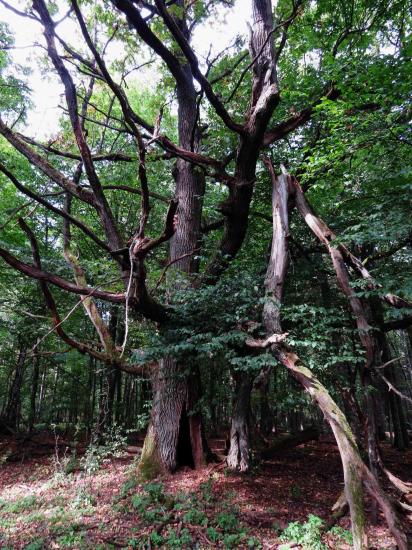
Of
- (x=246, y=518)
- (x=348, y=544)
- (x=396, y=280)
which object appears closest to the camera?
(x=348, y=544)

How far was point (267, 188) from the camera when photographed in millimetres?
8180

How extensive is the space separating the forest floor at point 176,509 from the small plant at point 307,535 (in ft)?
0.04

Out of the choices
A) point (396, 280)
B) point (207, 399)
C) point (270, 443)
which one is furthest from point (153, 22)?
point (270, 443)

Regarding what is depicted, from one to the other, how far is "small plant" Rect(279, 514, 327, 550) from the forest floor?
0.01 meters

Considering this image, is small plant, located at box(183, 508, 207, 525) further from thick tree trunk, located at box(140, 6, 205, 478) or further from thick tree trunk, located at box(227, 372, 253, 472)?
thick tree trunk, located at box(227, 372, 253, 472)

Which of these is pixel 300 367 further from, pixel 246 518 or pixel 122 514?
pixel 122 514

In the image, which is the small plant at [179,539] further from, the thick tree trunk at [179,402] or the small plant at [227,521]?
the thick tree trunk at [179,402]

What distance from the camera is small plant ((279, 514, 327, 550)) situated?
4.00 meters

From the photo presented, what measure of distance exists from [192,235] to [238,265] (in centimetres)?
162

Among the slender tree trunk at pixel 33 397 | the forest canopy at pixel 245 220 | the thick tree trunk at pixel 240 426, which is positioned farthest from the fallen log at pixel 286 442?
the slender tree trunk at pixel 33 397

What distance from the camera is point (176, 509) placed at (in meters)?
5.07

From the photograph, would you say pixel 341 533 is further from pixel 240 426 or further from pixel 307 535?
pixel 240 426

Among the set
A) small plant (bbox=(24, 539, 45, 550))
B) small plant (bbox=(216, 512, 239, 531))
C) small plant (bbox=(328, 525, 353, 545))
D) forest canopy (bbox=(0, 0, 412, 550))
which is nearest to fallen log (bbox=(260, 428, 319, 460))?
forest canopy (bbox=(0, 0, 412, 550))

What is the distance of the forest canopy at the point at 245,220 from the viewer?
439cm
